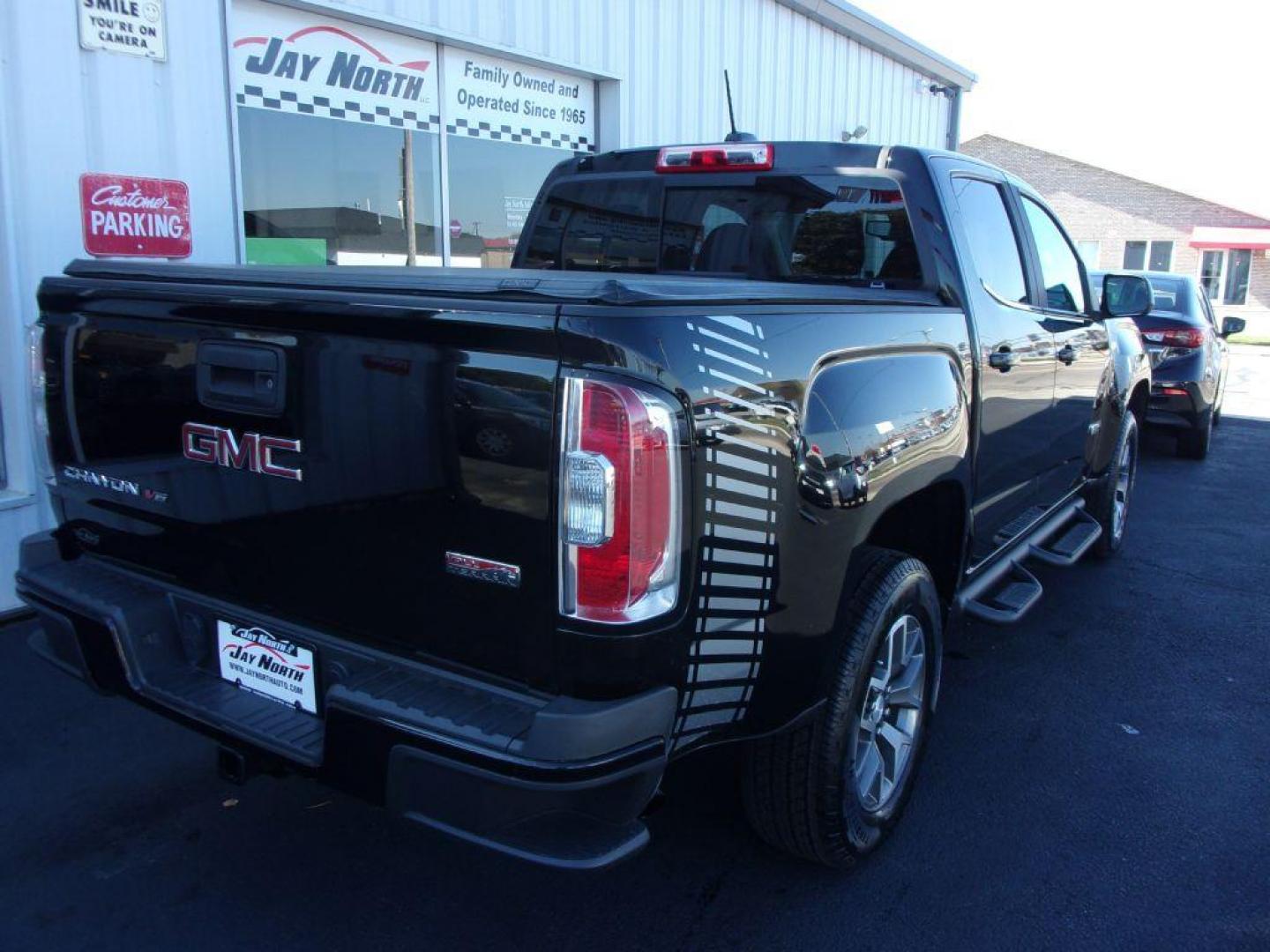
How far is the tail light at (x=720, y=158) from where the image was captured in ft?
12.1

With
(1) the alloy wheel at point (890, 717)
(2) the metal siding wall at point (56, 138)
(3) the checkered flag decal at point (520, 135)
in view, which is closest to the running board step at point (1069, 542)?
(1) the alloy wheel at point (890, 717)

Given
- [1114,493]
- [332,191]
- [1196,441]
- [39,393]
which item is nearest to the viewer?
[39,393]

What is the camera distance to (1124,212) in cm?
3653

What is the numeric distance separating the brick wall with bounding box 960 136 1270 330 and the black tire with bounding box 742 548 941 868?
36.8 meters

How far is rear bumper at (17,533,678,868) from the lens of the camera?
1929 millimetres

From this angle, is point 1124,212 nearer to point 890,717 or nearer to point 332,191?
point 332,191

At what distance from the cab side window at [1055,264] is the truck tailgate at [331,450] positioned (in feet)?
10.5

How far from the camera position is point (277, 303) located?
2244mm

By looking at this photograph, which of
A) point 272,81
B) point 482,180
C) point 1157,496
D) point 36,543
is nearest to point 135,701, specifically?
point 36,543

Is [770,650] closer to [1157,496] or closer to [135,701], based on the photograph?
[135,701]

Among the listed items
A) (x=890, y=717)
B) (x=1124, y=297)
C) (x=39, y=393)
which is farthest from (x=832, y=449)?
(x=1124, y=297)

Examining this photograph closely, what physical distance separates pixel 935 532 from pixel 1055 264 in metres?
1.98

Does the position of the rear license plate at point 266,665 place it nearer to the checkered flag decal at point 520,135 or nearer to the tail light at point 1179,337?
the checkered flag decal at point 520,135

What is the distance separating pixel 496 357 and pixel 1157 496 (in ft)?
24.2
